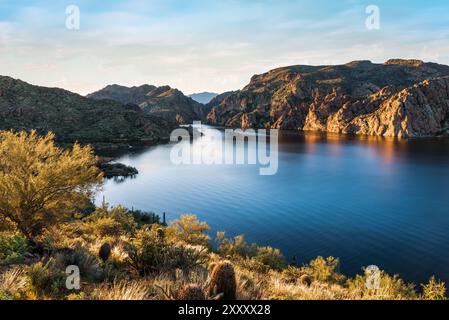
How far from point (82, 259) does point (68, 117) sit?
16660cm

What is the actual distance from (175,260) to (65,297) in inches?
146

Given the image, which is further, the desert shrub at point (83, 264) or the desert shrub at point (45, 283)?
the desert shrub at point (83, 264)

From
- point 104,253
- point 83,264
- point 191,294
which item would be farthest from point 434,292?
point 83,264

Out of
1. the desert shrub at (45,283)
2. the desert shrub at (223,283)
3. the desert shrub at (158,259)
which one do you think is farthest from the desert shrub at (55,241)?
the desert shrub at (223,283)

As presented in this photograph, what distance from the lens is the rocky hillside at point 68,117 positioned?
14388cm

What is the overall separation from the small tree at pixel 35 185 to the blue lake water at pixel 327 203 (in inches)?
1098

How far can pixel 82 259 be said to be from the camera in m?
11.5

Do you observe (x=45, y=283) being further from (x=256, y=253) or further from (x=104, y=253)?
(x=256, y=253)

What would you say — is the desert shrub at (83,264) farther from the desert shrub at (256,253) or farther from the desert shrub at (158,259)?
the desert shrub at (256,253)

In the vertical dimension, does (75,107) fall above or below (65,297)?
above

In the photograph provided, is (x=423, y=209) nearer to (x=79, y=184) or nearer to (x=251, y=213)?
(x=251, y=213)

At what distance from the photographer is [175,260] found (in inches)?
451

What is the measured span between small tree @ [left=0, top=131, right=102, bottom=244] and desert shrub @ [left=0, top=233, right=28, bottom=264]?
93 centimetres
